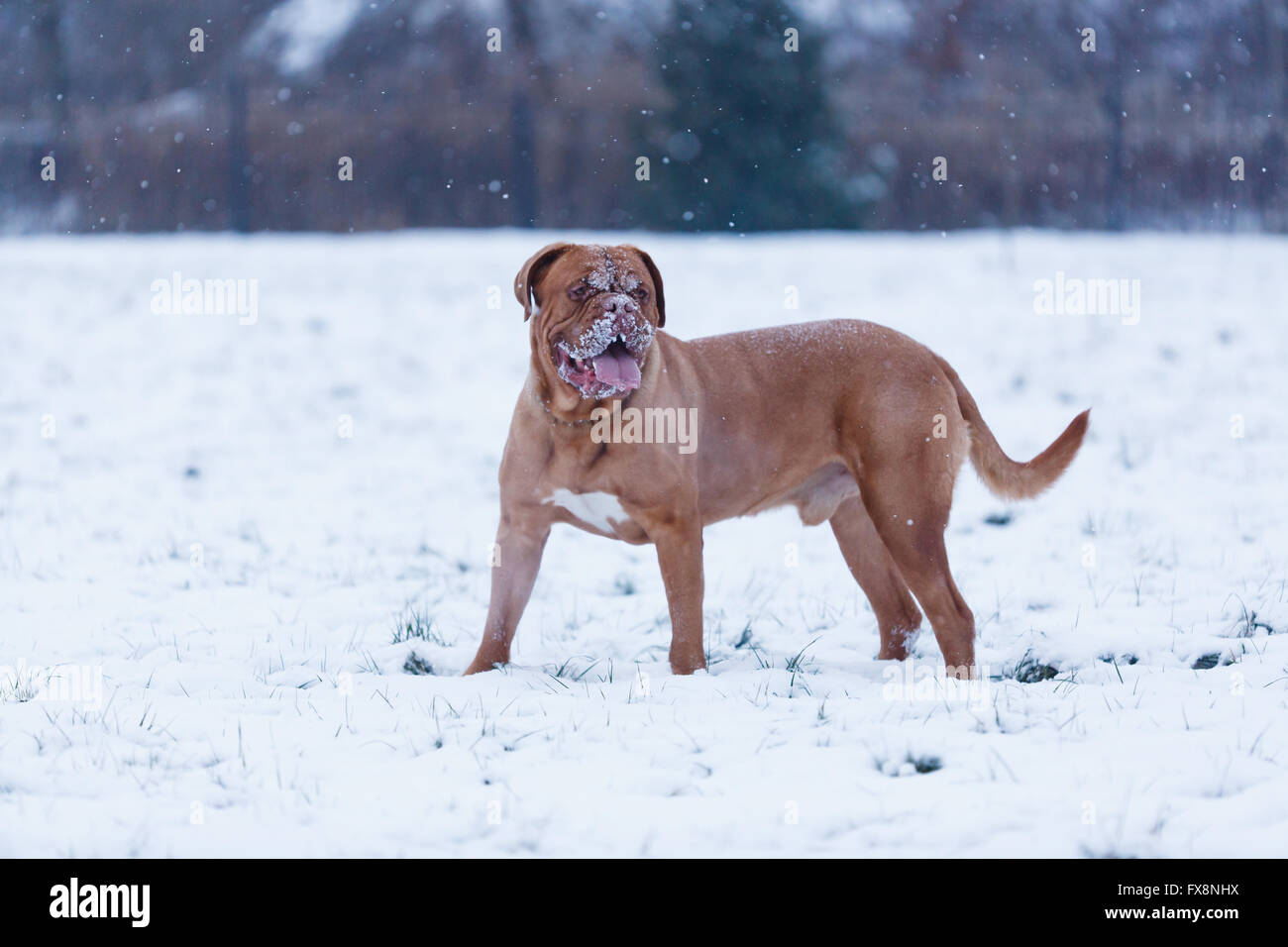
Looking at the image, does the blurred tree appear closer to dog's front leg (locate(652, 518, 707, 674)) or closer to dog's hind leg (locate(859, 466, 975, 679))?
dog's hind leg (locate(859, 466, 975, 679))

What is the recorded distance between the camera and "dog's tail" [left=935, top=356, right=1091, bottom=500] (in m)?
4.66

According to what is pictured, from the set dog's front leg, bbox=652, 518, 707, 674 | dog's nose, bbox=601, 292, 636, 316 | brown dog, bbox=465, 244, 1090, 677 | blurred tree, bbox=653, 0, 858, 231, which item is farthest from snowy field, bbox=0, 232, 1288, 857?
blurred tree, bbox=653, 0, 858, 231

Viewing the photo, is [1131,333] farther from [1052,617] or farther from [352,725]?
[352,725]

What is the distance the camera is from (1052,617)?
505 cm

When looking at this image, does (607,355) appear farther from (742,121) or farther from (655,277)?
(742,121)

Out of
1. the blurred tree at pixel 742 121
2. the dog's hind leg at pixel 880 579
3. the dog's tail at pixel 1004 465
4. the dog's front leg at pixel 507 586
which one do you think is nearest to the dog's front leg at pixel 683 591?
the dog's front leg at pixel 507 586

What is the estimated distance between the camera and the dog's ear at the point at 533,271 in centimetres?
432

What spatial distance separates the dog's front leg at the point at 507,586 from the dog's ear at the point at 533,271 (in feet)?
2.52

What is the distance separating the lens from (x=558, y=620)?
5.33 metres

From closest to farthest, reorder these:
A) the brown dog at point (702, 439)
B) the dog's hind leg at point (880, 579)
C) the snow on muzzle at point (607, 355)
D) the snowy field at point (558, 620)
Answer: the snowy field at point (558, 620) → the snow on muzzle at point (607, 355) → the brown dog at point (702, 439) → the dog's hind leg at point (880, 579)

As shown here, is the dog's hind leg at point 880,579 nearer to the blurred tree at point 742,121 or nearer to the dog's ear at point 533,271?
the dog's ear at point 533,271

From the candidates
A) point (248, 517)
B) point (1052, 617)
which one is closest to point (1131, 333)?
point (1052, 617)

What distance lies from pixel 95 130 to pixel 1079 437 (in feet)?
55.4
